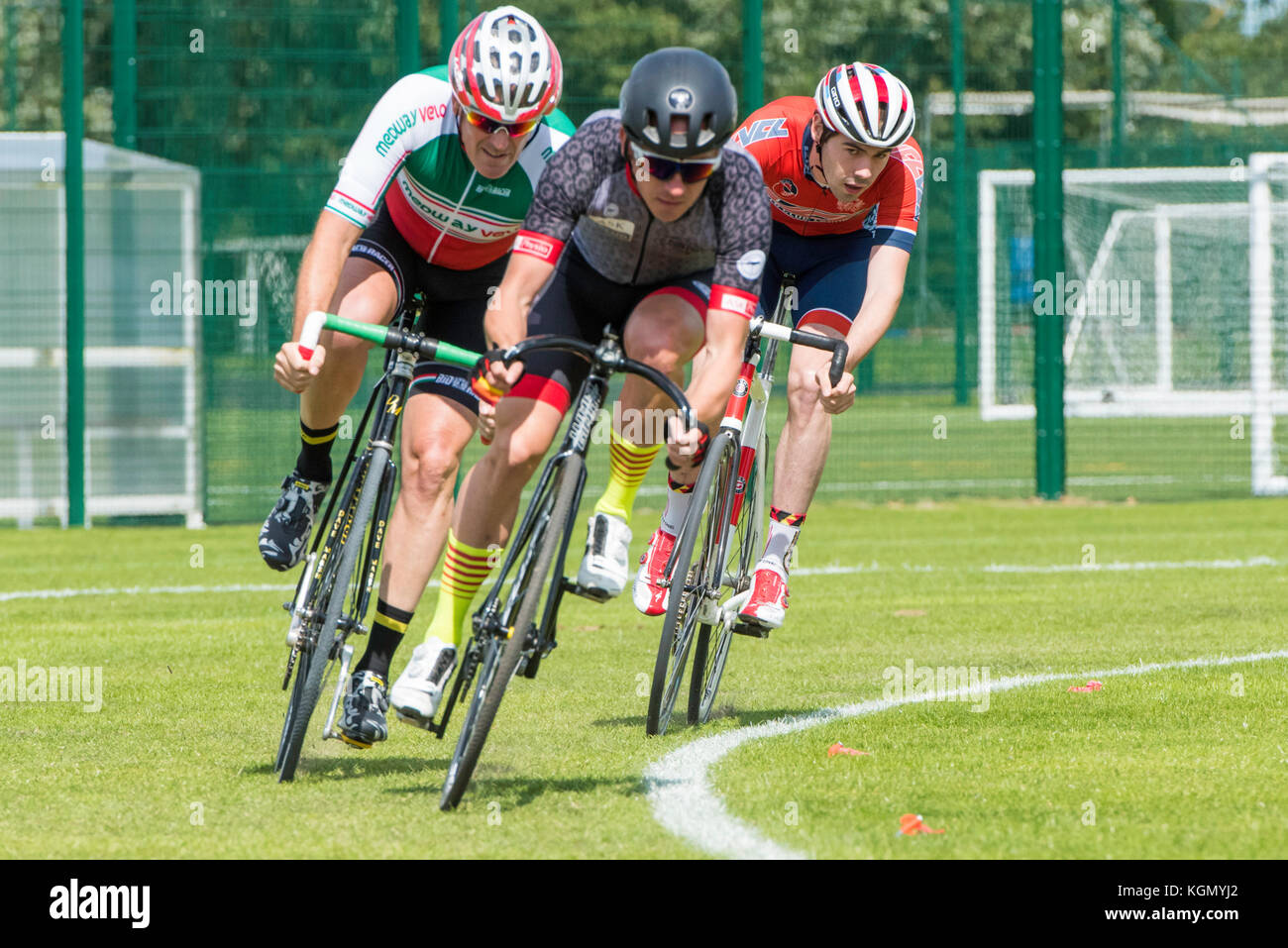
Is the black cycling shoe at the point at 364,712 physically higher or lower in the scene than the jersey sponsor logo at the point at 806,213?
lower

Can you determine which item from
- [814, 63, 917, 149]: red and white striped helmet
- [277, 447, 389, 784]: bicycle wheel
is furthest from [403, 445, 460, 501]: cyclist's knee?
[814, 63, 917, 149]: red and white striped helmet

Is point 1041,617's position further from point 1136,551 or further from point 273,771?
point 273,771

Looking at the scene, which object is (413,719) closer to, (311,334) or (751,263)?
(311,334)

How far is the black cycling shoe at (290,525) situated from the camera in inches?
264

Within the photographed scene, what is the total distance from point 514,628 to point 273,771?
4.06ft

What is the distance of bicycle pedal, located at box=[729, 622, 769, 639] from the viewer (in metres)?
7.09

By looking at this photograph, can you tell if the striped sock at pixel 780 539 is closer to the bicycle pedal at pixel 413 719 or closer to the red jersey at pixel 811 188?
the red jersey at pixel 811 188

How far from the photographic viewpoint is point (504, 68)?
5594 mm

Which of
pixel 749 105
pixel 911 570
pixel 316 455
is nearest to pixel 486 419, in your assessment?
pixel 316 455

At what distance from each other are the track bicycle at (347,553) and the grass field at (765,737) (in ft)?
0.90

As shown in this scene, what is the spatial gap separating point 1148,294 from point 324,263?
775 inches

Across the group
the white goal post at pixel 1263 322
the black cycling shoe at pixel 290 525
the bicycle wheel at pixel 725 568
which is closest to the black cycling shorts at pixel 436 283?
the black cycling shoe at pixel 290 525

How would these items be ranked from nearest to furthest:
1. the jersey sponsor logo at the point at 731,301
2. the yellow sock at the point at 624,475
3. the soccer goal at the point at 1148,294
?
the jersey sponsor logo at the point at 731,301 → the yellow sock at the point at 624,475 → the soccer goal at the point at 1148,294

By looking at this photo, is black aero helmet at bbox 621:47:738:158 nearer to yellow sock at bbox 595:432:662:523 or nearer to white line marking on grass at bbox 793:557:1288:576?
yellow sock at bbox 595:432:662:523
